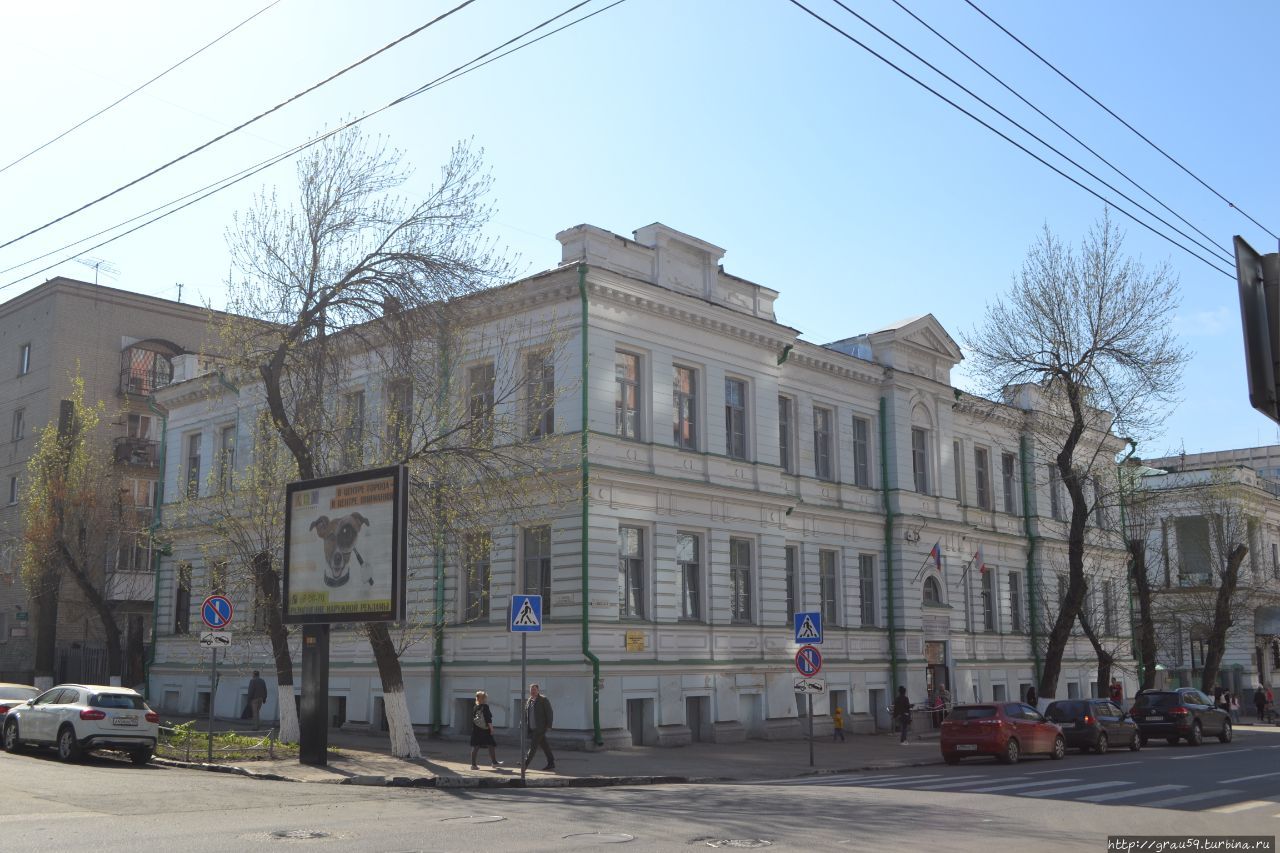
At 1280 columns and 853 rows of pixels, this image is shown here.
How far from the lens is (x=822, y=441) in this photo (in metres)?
37.6

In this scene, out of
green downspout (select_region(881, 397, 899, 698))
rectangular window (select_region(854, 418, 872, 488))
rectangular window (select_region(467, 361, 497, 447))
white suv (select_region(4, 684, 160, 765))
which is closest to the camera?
white suv (select_region(4, 684, 160, 765))

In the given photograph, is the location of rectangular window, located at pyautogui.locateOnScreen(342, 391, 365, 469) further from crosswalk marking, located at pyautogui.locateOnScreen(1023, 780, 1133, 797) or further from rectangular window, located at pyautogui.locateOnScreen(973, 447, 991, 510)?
rectangular window, located at pyautogui.locateOnScreen(973, 447, 991, 510)

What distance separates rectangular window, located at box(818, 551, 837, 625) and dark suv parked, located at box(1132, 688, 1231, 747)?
30.7 feet

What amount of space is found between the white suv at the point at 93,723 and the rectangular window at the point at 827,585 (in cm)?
1981

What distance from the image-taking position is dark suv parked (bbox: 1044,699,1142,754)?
30.8m

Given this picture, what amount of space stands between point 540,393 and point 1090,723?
16774 mm

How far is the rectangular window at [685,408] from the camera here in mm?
31469

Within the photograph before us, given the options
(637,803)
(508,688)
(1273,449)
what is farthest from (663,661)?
(1273,449)

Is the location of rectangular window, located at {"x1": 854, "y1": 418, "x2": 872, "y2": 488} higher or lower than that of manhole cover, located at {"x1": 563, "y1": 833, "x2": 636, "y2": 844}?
higher

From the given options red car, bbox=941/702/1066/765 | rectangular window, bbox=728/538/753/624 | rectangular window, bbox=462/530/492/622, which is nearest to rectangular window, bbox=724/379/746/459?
rectangular window, bbox=728/538/753/624

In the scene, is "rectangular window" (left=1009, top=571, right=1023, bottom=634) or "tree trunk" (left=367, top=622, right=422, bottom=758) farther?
"rectangular window" (left=1009, top=571, right=1023, bottom=634)

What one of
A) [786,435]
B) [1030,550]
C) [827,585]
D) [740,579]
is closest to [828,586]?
[827,585]

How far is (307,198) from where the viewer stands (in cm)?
2473

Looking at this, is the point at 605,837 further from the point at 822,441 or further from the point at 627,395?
the point at 822,441
